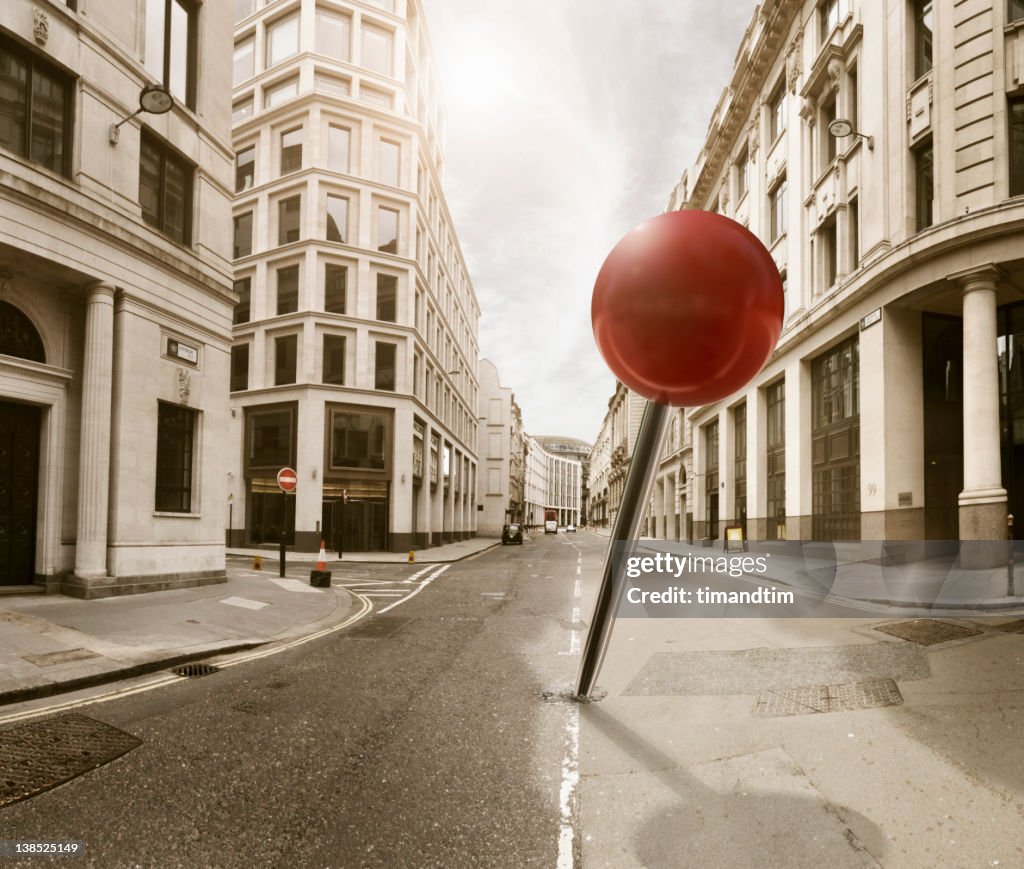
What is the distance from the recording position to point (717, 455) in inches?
1538

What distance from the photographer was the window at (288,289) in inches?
1416

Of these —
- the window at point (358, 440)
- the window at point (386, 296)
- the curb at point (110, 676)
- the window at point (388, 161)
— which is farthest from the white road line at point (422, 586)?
the window at point (388, 161)

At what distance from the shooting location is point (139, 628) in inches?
393

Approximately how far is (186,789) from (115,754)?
41.9 inches

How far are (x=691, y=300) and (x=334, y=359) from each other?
34420 mm

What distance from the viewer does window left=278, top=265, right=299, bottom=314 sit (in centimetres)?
3597

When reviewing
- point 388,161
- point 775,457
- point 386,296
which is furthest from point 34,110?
point 388,161

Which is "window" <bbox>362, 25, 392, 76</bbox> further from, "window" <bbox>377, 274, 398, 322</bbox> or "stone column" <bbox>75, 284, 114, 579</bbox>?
"stone column" <bbox>75, 284, 114, 579</bbox>

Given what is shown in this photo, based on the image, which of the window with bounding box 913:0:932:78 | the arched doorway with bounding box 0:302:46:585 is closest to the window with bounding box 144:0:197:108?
the arched doorway with bounding box 0:302:46:585

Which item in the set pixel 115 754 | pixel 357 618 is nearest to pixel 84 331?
pixel 357 618

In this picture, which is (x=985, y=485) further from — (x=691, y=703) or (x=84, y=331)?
(x=84, y=331)

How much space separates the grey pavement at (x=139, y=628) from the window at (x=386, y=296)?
23647mm

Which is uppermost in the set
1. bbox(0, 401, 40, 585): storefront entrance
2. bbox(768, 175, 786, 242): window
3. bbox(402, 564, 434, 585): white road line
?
bbox(768, 175, 786, 242): window

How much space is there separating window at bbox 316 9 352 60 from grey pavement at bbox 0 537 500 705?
105 ft
